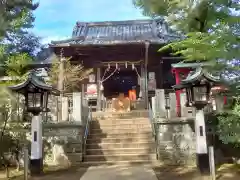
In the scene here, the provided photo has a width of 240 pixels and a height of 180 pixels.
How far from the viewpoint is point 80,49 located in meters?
16.2

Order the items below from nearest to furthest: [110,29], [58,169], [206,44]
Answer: [206,44], [58,169], [110,29]

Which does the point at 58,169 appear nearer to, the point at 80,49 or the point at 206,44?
the point at 206,44

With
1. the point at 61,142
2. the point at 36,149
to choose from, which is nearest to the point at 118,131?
the point at 61,142

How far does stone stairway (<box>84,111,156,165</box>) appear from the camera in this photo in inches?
404

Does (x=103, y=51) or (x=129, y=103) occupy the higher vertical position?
(x=103, y=51)

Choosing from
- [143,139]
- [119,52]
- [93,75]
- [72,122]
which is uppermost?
[119,52]

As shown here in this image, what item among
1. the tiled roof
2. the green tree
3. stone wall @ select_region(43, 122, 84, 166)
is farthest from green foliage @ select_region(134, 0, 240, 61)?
the tiled roof

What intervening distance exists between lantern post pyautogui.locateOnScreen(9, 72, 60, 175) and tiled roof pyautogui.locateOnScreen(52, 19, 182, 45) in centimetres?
755

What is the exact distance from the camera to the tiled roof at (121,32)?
56.4ft

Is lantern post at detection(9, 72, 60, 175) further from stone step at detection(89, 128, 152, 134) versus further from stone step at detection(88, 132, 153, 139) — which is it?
stone step at detection(89, 128, 152, 134)

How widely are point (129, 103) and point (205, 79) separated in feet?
27.3

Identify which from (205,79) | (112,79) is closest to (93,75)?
(112,79)

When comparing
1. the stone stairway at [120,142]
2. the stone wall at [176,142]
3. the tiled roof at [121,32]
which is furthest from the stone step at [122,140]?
the tiled roof at [121,32]

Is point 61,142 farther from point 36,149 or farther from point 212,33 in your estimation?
point 212,33
